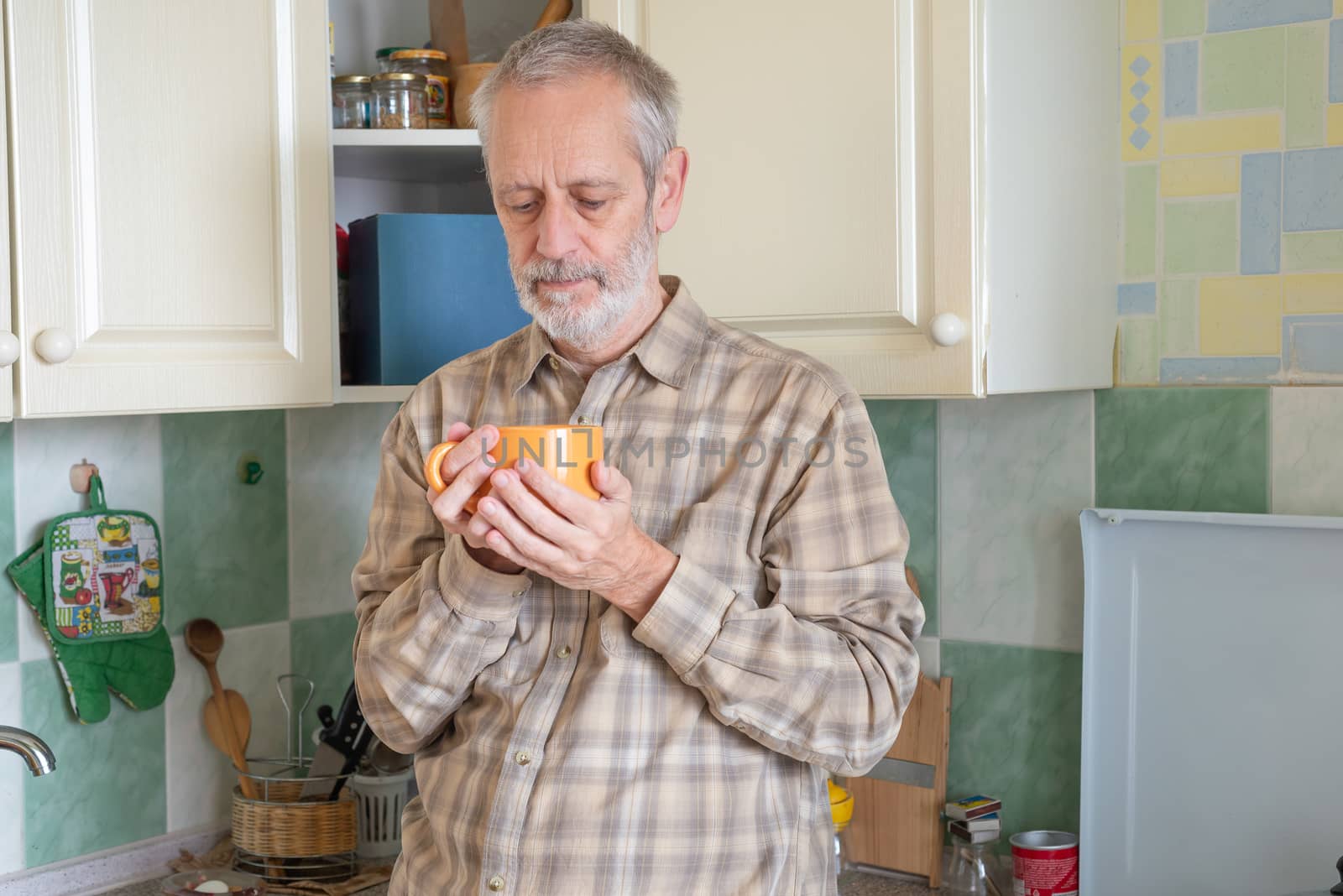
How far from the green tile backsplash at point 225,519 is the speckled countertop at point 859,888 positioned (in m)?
0.34

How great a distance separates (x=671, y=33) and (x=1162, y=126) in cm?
62

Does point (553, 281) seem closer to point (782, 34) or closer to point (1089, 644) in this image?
point (782, 34)

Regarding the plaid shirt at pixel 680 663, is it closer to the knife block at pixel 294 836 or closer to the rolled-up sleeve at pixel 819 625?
the rolled-up sleeve at pixel 819 625

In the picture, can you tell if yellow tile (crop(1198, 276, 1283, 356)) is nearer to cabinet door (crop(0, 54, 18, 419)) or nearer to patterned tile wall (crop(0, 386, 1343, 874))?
patterned tile wall (crop(0, 386, 1343, 874))

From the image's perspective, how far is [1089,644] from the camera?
1.63 metres

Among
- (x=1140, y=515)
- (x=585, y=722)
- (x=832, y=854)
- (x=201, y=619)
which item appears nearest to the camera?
(x=585, y=722)

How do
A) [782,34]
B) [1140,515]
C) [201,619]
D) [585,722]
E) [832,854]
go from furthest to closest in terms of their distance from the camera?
[201,619] < [1140,515] < [782,34] < [832,854] < [585,722]

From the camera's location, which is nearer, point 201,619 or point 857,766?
point 857,766

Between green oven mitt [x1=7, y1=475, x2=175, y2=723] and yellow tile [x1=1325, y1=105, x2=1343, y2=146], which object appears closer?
yellow tile [x1=1325, y1=105, x2=1343, y2=146]

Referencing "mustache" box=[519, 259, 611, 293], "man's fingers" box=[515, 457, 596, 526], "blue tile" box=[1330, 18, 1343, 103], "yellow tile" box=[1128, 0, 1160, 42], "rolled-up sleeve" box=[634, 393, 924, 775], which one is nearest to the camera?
"man's fingers" box=[515, 457, 596, 526]

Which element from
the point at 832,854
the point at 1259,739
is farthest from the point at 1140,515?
the point at 832,854

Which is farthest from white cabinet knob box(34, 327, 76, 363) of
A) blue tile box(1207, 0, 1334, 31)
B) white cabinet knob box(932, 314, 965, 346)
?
blue tile box(1207, 0, 1334, 31)

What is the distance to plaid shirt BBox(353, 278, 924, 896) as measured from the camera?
109 cm

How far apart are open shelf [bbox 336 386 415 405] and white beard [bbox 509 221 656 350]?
0.50m
